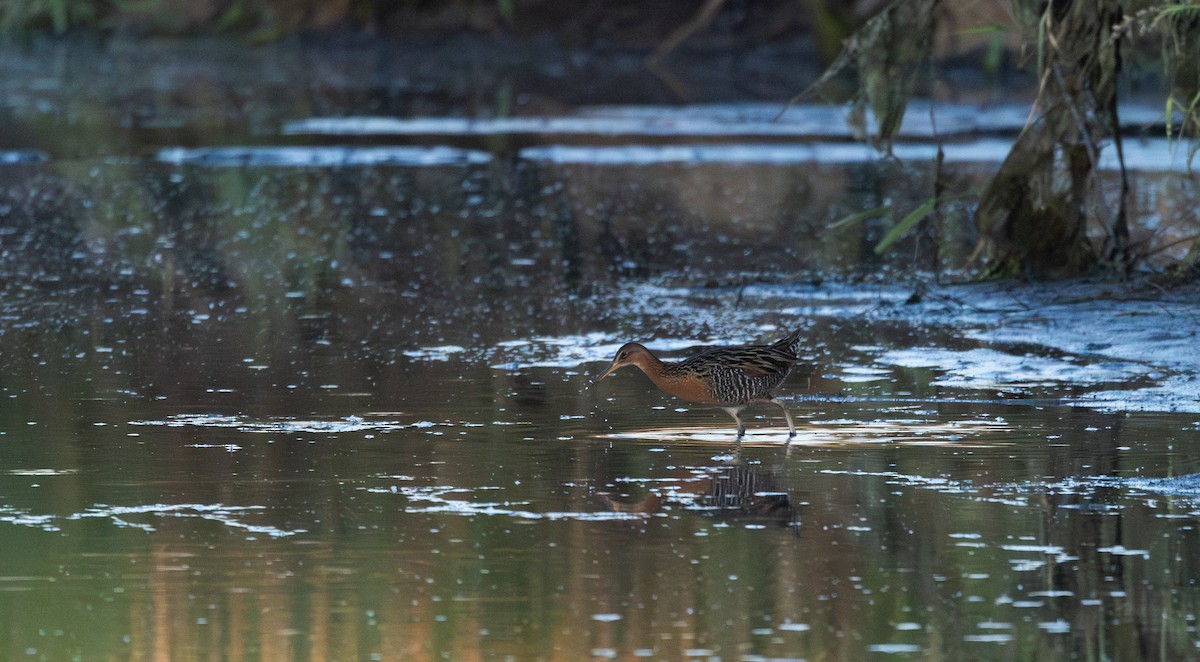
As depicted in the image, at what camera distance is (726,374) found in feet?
30.7

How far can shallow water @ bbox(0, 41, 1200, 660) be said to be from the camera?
6574 millimetres

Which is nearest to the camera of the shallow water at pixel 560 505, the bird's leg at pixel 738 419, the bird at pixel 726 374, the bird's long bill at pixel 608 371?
the shallow water at pixel 560 505

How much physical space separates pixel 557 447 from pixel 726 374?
0.82 metres

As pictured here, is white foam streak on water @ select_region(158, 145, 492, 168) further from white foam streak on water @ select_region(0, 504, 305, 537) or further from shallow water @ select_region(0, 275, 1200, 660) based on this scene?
white foam streak on water @ select_region(0, 504, 305, 537)

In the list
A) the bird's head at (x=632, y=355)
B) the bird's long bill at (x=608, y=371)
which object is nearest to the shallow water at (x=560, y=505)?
the bird's long bill at (x=608, y=371)

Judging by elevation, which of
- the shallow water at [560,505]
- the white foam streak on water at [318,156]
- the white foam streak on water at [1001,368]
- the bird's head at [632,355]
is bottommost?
the shallow water at [560,505]

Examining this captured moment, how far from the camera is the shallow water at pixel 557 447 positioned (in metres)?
6.57

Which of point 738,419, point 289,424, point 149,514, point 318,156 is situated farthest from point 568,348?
point 318,156

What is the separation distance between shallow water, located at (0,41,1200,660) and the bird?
19 centimetres

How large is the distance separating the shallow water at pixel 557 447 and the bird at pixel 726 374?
0.19 meters

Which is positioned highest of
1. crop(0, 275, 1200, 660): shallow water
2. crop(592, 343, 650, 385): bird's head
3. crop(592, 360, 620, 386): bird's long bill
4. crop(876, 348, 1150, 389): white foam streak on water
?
crop(592, 343, 650, 385): bird's head

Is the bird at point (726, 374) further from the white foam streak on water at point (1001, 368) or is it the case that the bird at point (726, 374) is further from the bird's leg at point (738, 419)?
the white foam streak on water at point (1001, 368)

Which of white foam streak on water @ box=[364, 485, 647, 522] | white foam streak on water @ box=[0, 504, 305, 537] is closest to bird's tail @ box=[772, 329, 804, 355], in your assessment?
white foam streak on water @ box=[364, 485, 647, 522]

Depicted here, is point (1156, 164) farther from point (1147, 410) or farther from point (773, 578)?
point (773, 578)
